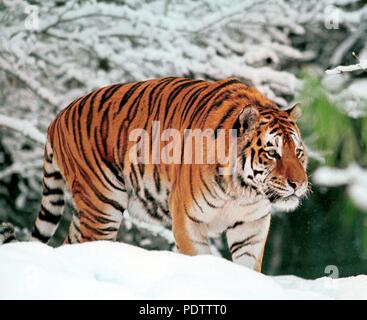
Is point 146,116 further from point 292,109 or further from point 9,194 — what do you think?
point 9,194

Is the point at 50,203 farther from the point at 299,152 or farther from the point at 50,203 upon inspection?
the point at 299,152

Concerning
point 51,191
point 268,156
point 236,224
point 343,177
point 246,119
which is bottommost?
point 343,177

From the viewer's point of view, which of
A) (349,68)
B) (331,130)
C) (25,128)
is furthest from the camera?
(25,128)

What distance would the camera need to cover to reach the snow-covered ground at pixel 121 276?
2.53 m

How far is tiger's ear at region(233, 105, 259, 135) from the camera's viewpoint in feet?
10.9

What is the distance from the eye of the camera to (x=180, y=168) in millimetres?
3492

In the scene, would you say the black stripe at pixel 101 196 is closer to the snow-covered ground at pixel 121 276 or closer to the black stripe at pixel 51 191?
the black stripe at pixel 51 191

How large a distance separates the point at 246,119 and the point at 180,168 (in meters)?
0.37

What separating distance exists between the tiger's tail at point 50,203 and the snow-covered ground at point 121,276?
1.13m

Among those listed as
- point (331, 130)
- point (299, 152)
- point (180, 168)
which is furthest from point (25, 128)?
point (299, 152)

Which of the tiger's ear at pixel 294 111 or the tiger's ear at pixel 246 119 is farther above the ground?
the tiger's ear at pixel 246 119

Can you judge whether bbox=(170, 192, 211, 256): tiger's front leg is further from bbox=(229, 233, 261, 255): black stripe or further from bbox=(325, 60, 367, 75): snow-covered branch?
bbox=(325, 60, 367, 75): snow-covered branch

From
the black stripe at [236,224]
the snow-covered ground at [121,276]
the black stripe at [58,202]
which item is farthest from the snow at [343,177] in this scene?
the snow-covered ground at [121,276]
